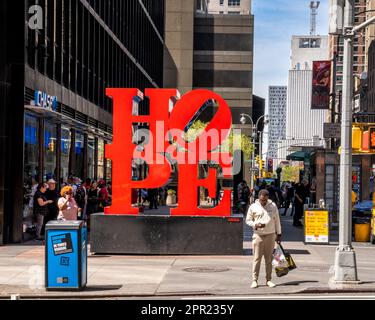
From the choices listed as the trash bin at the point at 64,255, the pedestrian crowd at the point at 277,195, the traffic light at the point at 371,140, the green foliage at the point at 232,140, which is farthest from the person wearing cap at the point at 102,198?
the green foliage at the point at 232,140

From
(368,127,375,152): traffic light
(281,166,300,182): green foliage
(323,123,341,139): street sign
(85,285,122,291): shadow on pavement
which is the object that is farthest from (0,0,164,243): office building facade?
(281,166,300,182): green foliage

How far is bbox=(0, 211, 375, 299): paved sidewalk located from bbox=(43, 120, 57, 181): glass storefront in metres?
6.09

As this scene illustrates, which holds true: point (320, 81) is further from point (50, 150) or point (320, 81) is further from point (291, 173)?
point (291, 173)

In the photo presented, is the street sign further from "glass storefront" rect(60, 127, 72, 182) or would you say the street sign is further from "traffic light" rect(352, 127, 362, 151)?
"traffic light" rect(352, 127, 362, 151)

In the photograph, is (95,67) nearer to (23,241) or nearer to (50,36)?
(50,36)

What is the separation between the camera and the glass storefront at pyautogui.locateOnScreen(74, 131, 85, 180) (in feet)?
110

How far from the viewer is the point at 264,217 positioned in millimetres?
13984

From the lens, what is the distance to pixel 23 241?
22.5 metres

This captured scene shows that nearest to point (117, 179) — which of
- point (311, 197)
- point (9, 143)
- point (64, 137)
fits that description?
point (9, 143)

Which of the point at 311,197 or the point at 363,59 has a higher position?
the point at 363,59

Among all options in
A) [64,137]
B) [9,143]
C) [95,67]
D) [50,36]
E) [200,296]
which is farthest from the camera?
[95,67]

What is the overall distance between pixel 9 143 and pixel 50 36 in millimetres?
7027

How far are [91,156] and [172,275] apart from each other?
2221 centimetres

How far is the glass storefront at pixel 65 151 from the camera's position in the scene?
30016mm
